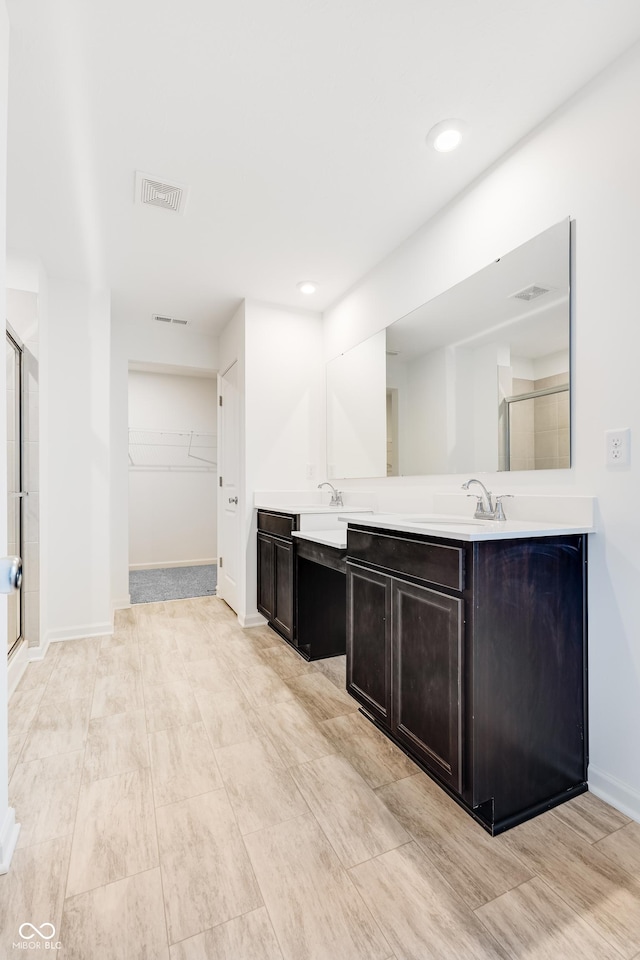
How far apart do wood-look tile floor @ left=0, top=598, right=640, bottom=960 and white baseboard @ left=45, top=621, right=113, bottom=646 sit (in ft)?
3.20

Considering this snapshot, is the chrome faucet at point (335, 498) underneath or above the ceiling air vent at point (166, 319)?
underneath

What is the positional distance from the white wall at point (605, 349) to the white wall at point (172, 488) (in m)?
4.64

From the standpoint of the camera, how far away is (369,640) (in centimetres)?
195

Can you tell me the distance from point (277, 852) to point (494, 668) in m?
0.84

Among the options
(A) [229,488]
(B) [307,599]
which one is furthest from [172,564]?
(B) [307,599]

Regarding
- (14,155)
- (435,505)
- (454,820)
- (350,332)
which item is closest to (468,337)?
(435,505)

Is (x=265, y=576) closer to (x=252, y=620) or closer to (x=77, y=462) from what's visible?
(x=252, y=620)

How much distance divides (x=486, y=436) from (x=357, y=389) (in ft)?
4.24

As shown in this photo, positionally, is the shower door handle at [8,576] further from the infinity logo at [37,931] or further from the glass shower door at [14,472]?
the glass shower door at [14,472]

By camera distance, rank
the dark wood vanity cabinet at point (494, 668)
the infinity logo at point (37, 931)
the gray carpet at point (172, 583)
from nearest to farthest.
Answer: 1. the infinity logo at point (37, 931)
2. the dark wood vanity cabinet at point (494, 668)
3. the gray carpet at point (172, 583)

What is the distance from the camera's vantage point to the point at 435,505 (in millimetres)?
2400

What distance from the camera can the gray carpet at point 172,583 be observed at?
4.30 m

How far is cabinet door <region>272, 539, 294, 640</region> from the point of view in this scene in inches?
111

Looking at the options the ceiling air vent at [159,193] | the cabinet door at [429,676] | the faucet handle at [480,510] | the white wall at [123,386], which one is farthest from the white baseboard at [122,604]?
the faucet handle at [480,510]
